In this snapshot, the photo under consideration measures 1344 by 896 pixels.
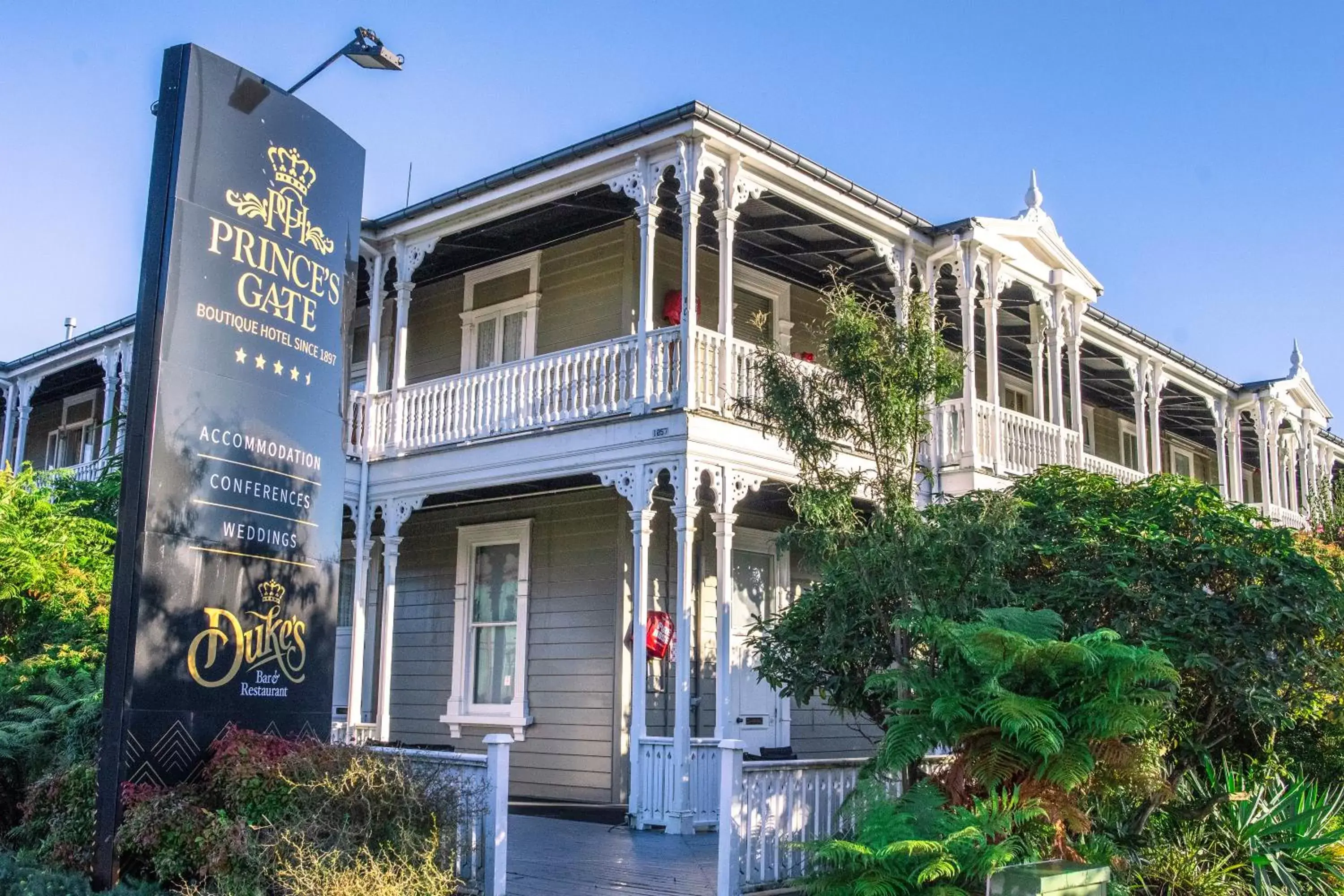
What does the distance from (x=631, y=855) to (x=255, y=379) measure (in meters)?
4.57

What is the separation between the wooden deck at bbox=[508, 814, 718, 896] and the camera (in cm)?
850

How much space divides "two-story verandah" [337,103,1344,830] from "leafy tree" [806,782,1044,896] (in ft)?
13.6

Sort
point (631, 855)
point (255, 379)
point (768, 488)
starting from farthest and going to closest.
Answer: point (768, 488) → point (631, 855) → point (255, 379)

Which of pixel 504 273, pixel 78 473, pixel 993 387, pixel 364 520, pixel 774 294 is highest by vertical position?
pixel 504 273

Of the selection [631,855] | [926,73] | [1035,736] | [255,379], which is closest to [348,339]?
[255,379]

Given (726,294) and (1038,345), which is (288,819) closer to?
(726,294)

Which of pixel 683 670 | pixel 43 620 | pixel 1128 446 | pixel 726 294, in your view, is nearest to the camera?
pixel 683 670

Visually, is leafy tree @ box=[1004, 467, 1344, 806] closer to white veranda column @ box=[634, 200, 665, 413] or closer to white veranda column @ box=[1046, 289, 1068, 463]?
white veranda column @ box=[634, 200, 665, 413]

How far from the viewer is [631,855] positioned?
9.91 metres

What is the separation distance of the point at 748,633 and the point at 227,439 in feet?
23.3

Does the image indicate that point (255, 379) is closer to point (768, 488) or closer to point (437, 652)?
point (768, 488)

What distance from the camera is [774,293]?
15984 millimetres

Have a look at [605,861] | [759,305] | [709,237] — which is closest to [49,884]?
[605,861]

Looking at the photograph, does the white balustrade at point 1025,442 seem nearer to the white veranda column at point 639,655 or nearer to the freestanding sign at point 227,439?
the white veranda column at point 639,655
